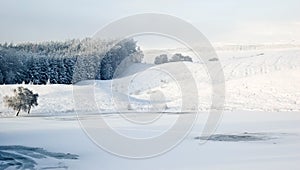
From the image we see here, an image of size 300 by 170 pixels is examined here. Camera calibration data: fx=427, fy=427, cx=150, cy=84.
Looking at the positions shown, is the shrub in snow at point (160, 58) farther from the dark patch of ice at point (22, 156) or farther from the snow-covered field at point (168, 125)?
the dark patch of ice at point (22, 156)

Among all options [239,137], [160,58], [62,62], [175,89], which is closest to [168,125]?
[239,137]

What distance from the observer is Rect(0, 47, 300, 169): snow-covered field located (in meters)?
12.3

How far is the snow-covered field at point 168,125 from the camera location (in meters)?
12.3

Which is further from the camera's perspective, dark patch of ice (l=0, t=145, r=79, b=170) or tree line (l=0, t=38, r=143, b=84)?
tree line (l=0, t=38, r=143, b=84)

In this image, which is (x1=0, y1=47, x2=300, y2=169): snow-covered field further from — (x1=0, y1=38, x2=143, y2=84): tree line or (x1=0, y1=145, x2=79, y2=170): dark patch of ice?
(x1=0, y1=38, x2=143, y2=84): tree line

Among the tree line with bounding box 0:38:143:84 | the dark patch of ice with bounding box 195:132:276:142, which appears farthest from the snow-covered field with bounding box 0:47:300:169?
the tree line with bounding box 0:38:143:84

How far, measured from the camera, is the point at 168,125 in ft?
67.6

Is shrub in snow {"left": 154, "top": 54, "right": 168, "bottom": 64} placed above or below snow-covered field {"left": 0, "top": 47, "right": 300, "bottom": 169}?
above

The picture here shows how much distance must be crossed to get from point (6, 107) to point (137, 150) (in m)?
20.2

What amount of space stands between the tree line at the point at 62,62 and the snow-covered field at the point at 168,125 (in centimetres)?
324

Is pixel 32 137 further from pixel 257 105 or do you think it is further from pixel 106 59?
pixel 106 59

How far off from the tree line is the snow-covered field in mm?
3243

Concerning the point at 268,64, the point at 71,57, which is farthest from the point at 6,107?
the point at 268,64

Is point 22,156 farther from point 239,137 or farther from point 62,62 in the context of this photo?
point 62,62
